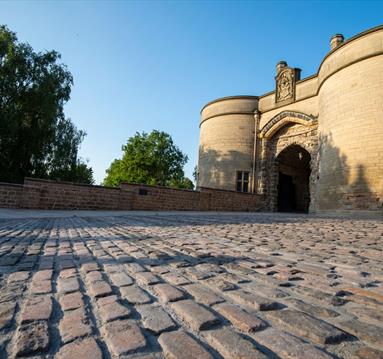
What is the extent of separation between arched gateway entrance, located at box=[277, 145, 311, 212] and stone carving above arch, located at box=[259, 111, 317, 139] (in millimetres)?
1748

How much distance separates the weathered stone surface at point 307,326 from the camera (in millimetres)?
1311

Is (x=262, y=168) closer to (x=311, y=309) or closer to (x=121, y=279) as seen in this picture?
(x=121, y=279)

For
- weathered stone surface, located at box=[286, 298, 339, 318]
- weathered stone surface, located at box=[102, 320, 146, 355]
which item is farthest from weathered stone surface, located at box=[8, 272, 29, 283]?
weathered stone surface, located at box=[286, 298, 339, 318]

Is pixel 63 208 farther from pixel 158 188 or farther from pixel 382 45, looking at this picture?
pixel 382 45

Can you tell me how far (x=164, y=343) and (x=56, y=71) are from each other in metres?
25.4

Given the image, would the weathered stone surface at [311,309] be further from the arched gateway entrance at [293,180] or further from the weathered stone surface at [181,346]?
the arched gateway entrance at [293,180]

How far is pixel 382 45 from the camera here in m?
12.7

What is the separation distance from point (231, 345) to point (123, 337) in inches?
19.1

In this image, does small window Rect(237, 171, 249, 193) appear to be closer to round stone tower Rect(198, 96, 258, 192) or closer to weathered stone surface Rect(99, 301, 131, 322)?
round stone tower Rect(198, 96, 258, 192)

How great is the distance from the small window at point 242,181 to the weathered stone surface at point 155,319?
19988 mm

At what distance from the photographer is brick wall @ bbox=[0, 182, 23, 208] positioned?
11.5 meters

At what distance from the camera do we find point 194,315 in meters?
1.55

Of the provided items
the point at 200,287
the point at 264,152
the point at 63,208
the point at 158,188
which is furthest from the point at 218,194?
the point at 200,287

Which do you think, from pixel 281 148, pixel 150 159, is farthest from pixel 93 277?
pixel 150 159
